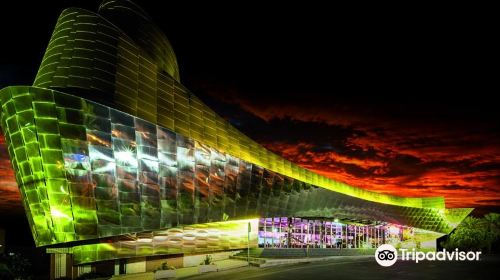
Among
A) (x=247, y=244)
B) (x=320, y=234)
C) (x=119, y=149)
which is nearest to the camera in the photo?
(x=119, y=149)

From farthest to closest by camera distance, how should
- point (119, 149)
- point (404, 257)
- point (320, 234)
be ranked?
point (320, 234), point (404, 257), point (119, 149)

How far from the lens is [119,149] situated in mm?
22188

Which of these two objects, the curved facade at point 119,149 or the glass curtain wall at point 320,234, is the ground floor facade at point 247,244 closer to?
the glass curtain wall at point 320,234

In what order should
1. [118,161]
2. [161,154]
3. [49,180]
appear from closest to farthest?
[49,180] < [118,161] < [161,154]

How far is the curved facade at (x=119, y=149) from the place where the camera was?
66.0 ft

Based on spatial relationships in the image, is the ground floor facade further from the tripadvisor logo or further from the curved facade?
the tripadvisor logo

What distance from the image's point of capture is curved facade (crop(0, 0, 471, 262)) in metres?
20.1

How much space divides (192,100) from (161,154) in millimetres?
5314

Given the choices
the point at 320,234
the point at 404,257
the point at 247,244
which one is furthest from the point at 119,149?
the point at 404,257

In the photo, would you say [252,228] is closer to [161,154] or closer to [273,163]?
[273,163]

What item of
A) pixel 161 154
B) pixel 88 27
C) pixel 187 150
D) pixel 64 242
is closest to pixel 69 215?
pixel 64 242

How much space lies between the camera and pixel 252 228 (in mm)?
36656

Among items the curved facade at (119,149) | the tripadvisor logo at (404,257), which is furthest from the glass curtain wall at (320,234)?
the curved facade at (119,149)

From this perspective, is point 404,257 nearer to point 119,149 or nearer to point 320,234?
point 320,234
